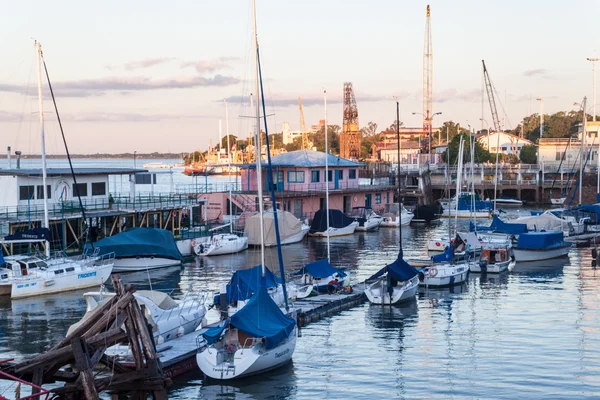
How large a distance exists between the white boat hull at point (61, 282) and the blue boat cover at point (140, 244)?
10.8 ft

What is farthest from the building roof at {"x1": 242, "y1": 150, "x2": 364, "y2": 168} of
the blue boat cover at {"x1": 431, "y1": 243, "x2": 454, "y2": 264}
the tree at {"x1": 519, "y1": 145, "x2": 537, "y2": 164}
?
the tree at {"x1": 519, "y1": 145, "x2": 537, "y2": 164}

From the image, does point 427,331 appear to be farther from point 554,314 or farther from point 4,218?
point 4,218

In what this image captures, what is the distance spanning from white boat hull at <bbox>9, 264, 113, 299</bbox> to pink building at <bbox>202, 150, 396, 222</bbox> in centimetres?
2601

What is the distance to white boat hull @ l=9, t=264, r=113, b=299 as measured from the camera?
42.7 meters

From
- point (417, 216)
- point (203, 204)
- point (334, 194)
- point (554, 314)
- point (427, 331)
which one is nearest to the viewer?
point (427, 331)

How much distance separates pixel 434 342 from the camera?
3412 cm

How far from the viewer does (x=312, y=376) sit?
2878 cm

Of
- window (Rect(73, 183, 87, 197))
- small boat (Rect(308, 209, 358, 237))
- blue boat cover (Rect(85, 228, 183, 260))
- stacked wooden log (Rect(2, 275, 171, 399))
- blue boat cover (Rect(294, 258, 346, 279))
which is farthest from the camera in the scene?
small boat (Rect(308, 209, 358, 237))

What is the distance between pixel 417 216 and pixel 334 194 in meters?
11.8

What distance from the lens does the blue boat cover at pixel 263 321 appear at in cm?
2767

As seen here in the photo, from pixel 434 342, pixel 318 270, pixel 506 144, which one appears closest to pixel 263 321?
pixel 434 342

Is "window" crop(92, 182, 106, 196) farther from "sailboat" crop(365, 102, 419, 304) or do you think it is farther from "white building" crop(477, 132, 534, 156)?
"white building" crop(477, 132, 534, 156)

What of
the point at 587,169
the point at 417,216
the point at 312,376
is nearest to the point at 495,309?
the point at 312,376

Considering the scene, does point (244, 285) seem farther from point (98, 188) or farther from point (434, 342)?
point (98, 188)
